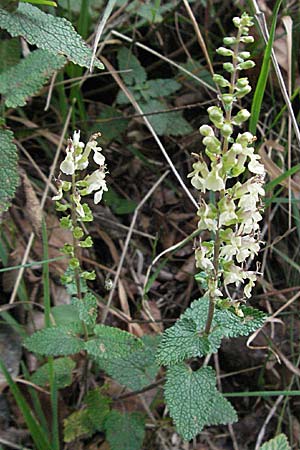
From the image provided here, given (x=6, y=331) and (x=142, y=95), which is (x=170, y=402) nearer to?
(x=6, y=331)

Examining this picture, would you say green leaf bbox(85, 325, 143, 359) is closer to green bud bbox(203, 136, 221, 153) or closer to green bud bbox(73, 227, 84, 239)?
green bud bbox(73, 227, 84, 239)

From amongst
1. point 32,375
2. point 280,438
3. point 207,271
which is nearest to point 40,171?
point 32,375

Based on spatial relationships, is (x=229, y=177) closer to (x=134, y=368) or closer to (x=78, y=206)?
(x=78, y=206)

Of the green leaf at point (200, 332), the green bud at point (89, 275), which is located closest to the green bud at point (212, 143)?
the green leaf at point (200, 332)

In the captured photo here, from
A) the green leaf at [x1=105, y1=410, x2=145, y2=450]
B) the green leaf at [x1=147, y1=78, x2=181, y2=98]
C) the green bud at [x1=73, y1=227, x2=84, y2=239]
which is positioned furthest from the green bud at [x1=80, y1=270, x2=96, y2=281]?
the green leaf at [x1=147, y1=78, x2=181, y2=98]

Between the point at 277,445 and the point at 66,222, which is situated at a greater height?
the point at 66,222

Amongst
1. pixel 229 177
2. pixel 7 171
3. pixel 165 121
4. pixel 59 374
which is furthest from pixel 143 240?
pixel 229 177

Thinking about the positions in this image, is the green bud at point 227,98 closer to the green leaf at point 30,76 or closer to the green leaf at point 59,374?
the green leaf at point 30,76
